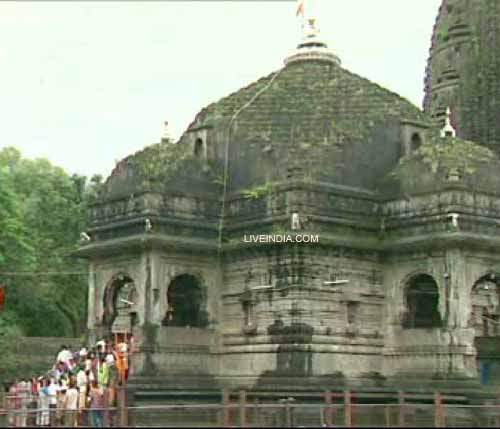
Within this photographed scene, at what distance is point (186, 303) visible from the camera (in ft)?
103

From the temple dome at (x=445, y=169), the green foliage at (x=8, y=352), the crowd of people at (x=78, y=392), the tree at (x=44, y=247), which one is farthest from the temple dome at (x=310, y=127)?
the tree at (x=44, y=247)


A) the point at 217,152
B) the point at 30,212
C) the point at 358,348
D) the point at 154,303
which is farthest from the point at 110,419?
the point at 30,212

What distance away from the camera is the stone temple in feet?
94.5

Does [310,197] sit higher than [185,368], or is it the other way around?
[310,197]

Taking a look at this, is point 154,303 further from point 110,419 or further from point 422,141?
point 422,141

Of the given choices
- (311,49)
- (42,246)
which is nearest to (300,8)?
(311,49)

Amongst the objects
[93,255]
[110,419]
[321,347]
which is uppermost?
[93,255]

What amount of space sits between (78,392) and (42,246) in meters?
28.6

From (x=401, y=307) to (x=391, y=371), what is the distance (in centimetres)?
178

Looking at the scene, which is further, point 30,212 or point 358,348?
point 30,212

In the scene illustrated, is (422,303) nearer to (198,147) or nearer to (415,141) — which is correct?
(415,141)

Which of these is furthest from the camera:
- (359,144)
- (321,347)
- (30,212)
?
(30,212)

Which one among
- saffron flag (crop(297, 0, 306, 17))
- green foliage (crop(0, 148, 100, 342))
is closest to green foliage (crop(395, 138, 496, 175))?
saffron flag (crop(297, 0, 306, 17))

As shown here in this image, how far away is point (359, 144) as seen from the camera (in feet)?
103
